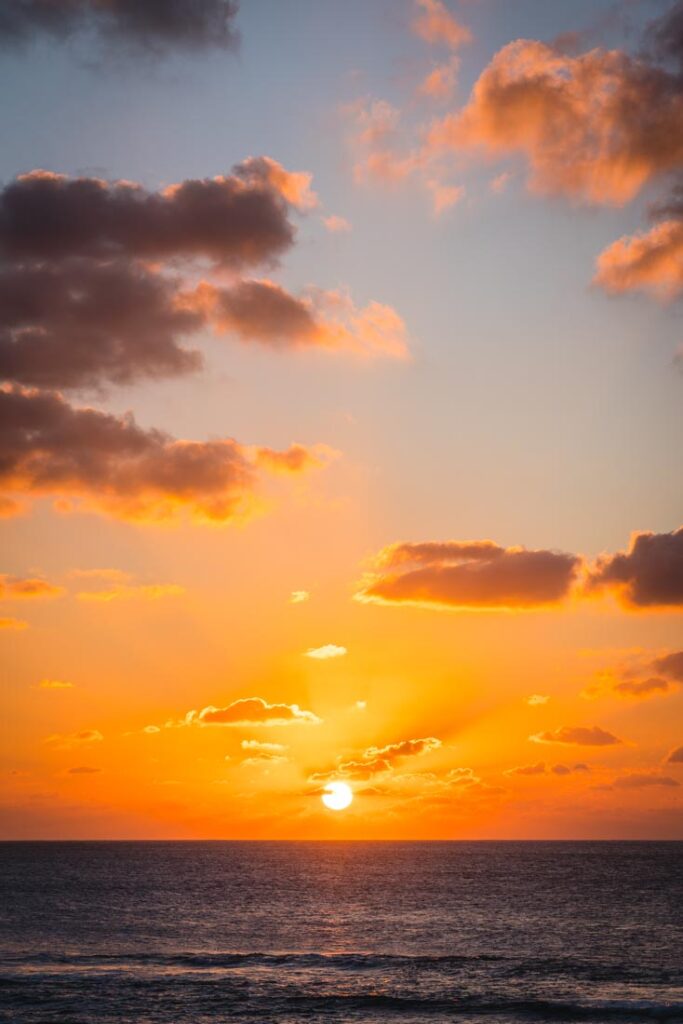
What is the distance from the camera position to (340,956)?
250ft

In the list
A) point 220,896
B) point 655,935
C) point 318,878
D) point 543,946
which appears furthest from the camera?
point 318,878

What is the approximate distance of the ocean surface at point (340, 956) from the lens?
5641cm

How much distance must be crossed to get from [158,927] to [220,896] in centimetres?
3882

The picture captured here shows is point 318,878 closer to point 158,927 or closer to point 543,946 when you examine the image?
point 158,927

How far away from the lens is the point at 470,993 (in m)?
61.2

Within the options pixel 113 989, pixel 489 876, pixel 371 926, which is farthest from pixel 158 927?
pixel 489 876

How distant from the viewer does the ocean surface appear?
185 feet

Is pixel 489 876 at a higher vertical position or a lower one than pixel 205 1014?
lower

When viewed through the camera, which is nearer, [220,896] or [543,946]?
[543,946]

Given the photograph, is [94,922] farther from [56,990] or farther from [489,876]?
[489,876]

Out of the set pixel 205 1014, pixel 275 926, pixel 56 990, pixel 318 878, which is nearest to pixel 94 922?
pixel 275 926

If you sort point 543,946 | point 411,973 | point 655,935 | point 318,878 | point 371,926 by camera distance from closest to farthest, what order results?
point 411,973, point 543,946, point 655,935, point 371,926, point 318,878

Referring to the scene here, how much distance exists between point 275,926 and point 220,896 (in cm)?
3865

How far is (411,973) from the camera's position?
68.4 metres
